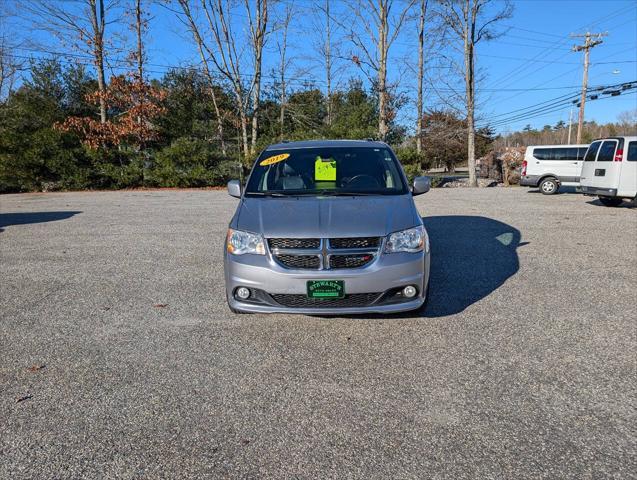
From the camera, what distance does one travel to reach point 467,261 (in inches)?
232

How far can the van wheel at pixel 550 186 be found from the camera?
16.5m

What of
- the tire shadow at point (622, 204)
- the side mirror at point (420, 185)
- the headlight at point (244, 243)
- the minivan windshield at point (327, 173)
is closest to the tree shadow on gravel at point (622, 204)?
the tire shadow at point (622, 204)

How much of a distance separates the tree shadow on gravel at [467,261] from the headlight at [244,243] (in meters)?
1.72

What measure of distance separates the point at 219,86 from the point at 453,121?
18.4 meters

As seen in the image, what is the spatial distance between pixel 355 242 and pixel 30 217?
10720mm

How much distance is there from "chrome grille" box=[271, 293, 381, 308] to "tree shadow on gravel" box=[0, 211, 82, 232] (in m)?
8.82

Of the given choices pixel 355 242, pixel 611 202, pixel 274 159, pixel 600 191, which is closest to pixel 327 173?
pixel 274 159

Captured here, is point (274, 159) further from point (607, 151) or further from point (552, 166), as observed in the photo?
point (552, 166)

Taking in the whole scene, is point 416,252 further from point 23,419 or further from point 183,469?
point 23,419

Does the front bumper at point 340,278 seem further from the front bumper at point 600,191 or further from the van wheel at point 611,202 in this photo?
the van wheel at point 611,202

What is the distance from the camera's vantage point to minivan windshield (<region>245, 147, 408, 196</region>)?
4.27 metres

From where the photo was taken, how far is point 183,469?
2.07 metres

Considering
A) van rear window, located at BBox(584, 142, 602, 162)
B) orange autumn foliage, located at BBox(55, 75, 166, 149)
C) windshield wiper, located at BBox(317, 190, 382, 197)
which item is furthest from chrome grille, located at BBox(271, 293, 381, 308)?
orange autumn foliage, located at BBox(55, 75, 166, 149)

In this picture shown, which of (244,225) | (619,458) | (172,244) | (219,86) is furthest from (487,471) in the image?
(219,86)
